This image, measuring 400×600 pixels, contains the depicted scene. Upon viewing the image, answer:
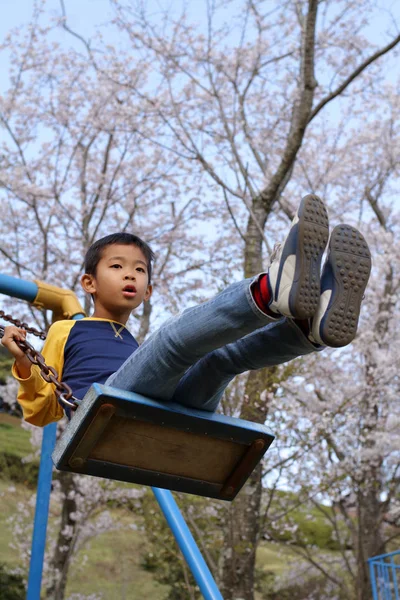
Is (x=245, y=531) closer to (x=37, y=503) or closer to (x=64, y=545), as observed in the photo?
(x=37, y=503)

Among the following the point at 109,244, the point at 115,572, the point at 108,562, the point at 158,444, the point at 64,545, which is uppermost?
the point at 108,562

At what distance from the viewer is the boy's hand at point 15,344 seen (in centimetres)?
206

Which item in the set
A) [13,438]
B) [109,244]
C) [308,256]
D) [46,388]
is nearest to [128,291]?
[109,244]

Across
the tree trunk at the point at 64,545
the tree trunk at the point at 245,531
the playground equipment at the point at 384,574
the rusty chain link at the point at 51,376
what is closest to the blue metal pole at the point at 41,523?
the rusty chain link at the point at 51,376

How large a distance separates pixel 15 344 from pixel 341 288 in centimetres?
100

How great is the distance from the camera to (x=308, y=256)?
1.60m

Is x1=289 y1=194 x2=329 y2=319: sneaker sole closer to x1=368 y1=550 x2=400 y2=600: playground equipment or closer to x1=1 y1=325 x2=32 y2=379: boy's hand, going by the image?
x1=1 y1=325 x2=32 y2=379: boy's hand

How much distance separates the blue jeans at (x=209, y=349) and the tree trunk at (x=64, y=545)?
6.40m

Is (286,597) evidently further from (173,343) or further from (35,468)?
(173,343)

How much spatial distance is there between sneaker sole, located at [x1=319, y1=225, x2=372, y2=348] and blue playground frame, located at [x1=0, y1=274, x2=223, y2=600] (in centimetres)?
178

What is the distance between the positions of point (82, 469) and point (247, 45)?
8030 mm

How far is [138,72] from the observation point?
938 centimetres

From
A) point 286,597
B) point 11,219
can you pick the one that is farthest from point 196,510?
point 11,219

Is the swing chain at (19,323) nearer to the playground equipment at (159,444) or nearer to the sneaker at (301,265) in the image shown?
the playground equipment at (159,444)
